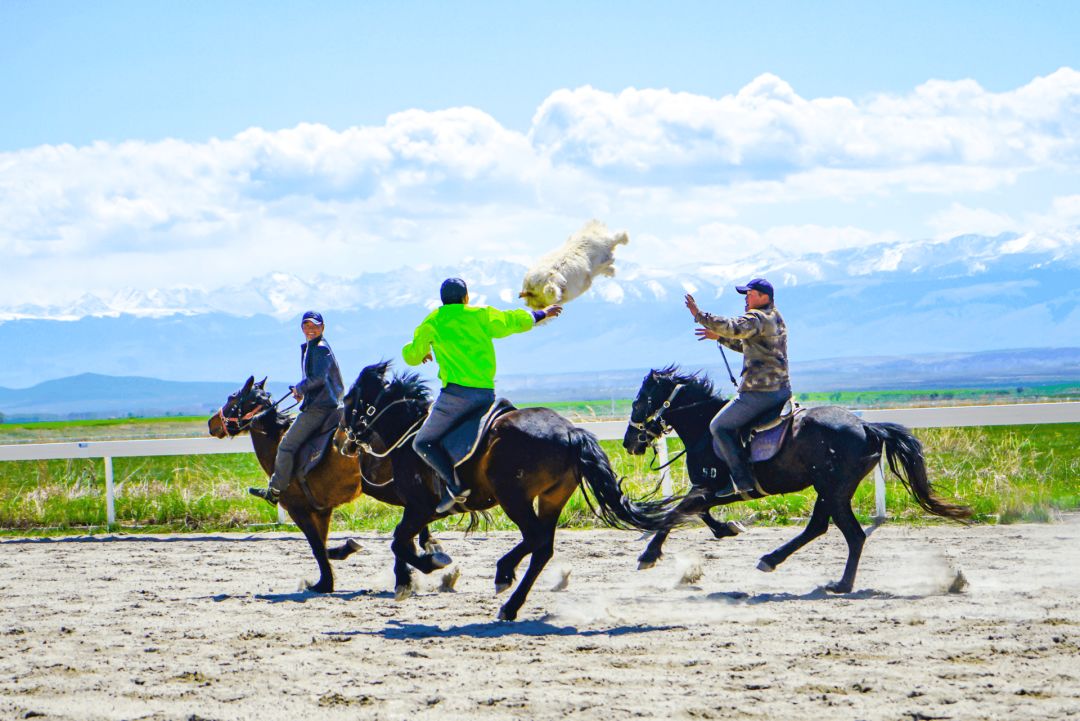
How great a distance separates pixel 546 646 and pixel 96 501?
428 inches

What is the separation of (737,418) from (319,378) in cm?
335

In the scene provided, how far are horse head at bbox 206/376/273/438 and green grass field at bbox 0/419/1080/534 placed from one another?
378 cm

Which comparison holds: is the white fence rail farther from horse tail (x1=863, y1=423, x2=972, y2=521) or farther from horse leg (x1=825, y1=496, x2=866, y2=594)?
horse leg (x1=825, y1=496, x2=866, y2=594)

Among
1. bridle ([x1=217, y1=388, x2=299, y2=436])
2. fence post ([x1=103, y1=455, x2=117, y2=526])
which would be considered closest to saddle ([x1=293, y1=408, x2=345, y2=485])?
bridle ([x1=217, y1=388, x2=299, y2=436])

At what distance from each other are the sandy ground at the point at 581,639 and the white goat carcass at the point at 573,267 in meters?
2.16

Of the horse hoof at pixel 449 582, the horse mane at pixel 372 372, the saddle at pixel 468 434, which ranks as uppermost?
Result: the horse mane at pixel 372 372

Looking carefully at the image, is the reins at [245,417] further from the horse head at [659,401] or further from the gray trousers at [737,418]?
the gray trousers at [737,418]

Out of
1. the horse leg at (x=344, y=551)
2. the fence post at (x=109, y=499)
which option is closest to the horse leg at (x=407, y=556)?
the horse leg at (x=344, y=551)

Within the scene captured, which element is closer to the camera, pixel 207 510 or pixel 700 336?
pixel 700 336

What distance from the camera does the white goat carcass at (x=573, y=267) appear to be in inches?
387

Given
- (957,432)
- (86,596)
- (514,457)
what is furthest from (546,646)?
(957,432)

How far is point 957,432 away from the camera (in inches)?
739

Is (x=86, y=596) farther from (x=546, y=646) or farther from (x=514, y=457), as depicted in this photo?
(x=546, y=646)

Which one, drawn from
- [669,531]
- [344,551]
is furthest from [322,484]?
[669,531]
